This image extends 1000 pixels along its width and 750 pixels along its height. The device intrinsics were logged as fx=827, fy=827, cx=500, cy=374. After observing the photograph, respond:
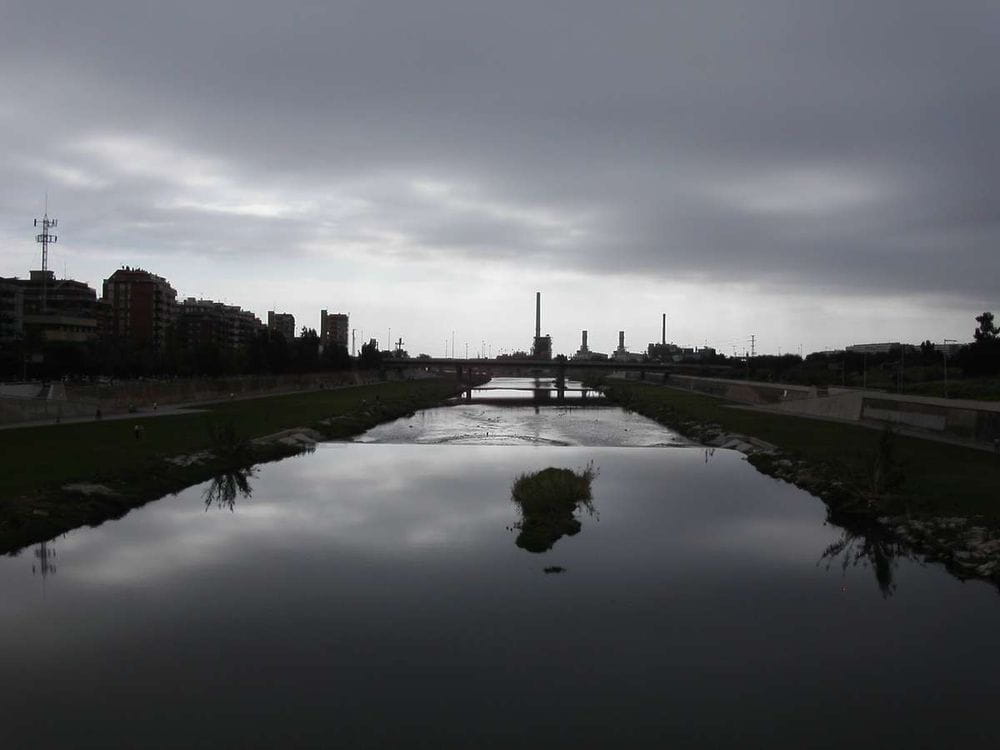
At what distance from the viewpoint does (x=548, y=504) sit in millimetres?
22016

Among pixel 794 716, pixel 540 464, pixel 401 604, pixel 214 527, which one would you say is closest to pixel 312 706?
pixel 401 604

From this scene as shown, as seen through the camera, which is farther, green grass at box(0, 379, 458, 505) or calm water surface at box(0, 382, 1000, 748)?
green grass at box(0, 379, 458, 505)

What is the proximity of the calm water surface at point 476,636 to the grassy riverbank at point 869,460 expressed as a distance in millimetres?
3084

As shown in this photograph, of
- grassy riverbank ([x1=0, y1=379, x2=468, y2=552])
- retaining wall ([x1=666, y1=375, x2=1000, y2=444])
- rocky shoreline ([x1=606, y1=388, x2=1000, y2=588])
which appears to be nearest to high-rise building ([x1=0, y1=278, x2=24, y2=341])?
grassy riverbank ([x1=0, y1=379, x2=468, y2=552])

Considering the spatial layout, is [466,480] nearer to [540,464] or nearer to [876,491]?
[540,464]

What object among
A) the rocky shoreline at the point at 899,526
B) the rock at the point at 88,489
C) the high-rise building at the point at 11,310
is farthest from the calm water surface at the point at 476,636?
the high-rise building at the point at 11,310

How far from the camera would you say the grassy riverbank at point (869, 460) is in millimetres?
21078

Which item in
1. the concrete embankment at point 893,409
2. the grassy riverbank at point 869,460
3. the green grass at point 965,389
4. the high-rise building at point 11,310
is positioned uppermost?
the high-rise building at point 11,310

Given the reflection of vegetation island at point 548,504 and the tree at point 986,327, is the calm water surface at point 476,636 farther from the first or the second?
the tree at point 986,327

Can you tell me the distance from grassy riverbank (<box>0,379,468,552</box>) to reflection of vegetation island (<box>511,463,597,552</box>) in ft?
35.5

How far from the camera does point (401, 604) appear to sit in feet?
46.0

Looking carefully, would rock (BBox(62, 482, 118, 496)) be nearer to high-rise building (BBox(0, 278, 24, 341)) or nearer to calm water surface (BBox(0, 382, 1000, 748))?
calm water surface (BBox(0, 382, 1000, 748))

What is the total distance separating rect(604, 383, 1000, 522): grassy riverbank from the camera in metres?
21.1

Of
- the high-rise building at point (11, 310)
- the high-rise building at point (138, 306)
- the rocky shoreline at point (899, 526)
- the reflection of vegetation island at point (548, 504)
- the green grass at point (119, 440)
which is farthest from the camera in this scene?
the high-rise building at point (138, 306)
